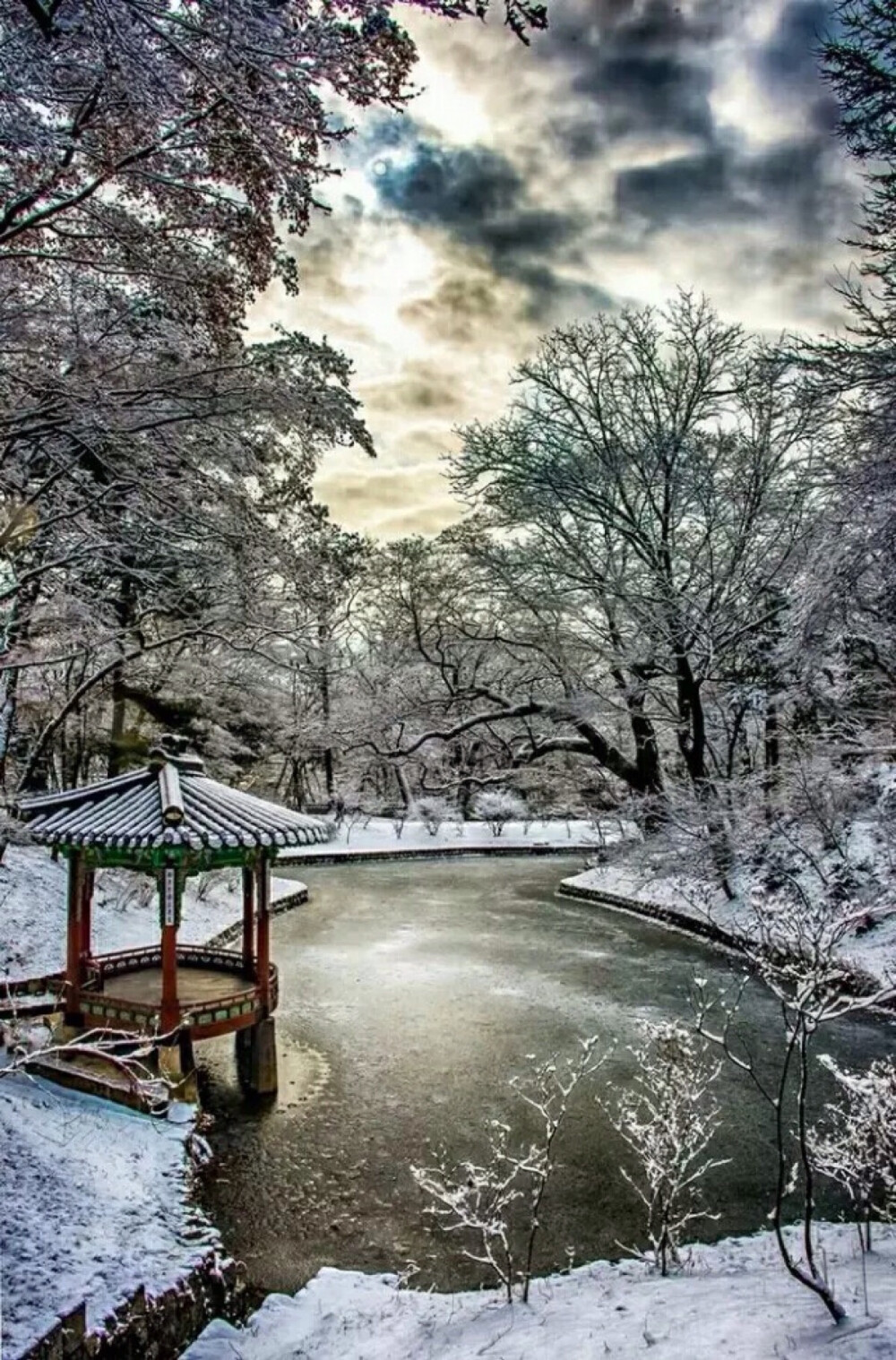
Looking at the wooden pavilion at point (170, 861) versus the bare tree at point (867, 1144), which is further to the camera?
the wooden pavilion at point (170, 861)

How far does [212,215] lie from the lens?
4664mm

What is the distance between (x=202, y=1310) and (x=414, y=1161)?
6.94ft

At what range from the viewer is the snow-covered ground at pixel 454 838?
2417cm

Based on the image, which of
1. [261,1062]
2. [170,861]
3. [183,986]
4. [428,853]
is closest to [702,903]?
[261,1062]

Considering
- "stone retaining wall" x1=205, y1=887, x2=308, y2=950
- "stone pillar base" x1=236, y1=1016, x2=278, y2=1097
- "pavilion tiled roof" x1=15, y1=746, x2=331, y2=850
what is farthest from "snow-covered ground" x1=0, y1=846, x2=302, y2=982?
"stone pillar base" x1=236, y1=1016, x2=278, y2=1097

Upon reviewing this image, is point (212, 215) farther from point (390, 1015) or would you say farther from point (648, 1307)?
point (390, 1015)

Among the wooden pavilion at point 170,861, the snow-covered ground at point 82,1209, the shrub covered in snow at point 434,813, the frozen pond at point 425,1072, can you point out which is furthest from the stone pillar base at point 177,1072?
the shrub covered in snow at point 434,813

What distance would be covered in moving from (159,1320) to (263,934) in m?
3.84

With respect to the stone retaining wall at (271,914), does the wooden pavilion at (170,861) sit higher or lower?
higher

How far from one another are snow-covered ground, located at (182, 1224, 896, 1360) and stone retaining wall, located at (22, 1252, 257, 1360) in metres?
0.14

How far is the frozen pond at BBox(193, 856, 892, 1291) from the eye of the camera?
202 inches

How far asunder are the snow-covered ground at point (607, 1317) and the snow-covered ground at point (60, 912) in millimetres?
6647

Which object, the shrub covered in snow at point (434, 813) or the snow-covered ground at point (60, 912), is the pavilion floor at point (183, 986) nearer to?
the snow-covered ground at point (60, 912)

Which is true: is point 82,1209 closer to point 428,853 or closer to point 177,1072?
point 177,1072
